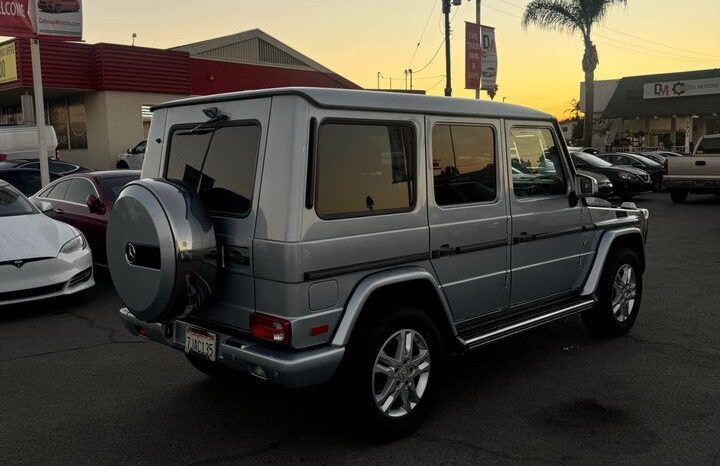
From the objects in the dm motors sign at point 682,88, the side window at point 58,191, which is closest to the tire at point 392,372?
the side window at point 58,191

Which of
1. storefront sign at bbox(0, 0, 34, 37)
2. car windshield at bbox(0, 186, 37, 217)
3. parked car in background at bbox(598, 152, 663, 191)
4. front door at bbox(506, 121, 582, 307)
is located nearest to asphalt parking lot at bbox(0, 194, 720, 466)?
front door at bbox(506, 121, 582, 307)

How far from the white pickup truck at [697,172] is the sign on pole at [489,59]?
5632 millimetres

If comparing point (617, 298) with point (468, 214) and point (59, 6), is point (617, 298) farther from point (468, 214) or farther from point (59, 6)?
point (59, 6)

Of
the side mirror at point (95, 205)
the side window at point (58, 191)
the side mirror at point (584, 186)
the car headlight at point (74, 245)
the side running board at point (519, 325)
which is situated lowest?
the side running board at point (519, 325)

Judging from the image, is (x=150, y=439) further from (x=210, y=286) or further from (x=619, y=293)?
(x=619, y=293)

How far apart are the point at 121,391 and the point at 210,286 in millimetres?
1587

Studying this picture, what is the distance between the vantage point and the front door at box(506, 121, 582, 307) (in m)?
4.62

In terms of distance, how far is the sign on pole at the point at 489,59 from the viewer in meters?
20.3

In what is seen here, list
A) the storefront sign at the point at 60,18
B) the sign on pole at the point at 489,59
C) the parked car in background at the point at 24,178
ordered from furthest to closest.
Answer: the sign on pole at the point at 489,59 → the parked car in background at the point at 24,178 → the storefront sign at the point at 60,18

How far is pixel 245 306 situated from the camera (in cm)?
358

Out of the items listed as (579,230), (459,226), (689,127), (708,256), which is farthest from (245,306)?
(689,127)

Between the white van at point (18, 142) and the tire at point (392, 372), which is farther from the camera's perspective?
the white van at point (18, 142)

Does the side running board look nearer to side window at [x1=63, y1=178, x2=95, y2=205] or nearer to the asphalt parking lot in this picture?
the asphalt parking lot

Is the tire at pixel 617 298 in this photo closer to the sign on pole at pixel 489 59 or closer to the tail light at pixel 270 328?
the tail light at pixel 270 328
